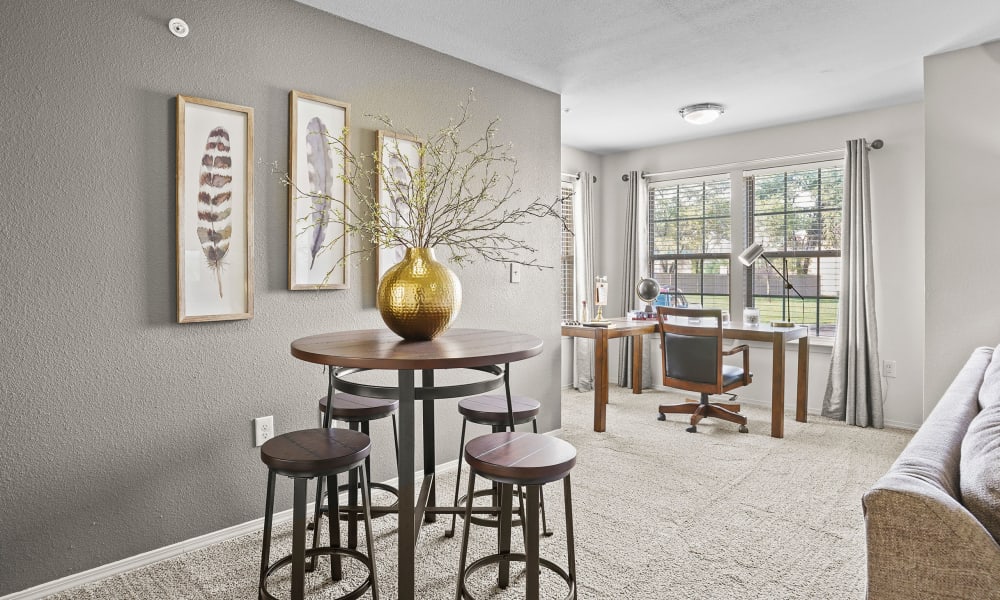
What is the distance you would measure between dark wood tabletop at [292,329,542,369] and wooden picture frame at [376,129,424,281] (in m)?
0.82

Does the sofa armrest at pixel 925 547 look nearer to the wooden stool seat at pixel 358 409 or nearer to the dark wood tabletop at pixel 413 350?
the dark wood tabletop at pixel 413 350

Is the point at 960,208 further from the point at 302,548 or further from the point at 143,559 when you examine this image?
the point at 143,559

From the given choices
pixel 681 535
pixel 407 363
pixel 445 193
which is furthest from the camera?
pixel 445 193

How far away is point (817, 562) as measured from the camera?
2.19 metres

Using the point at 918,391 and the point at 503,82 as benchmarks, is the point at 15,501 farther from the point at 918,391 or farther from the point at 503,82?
the point at 918,391

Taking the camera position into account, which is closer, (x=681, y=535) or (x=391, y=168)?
(x=681, y=535)

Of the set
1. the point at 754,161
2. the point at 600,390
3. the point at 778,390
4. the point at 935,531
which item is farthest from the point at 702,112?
the point at 935,531

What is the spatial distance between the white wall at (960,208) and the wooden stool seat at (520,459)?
2782 mm

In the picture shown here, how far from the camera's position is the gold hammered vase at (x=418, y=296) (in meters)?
1.89

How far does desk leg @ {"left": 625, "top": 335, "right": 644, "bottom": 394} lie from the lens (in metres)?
5.28

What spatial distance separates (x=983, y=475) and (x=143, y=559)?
2.60 meters

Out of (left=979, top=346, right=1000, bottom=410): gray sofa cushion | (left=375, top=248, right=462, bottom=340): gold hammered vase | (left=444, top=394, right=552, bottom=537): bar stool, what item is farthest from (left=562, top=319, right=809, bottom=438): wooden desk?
(left=375, top=248, right=462, bottom=340): gold hammered vase

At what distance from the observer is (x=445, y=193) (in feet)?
10.5

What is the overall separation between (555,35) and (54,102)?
217 cm
